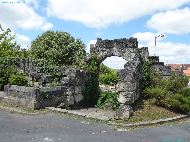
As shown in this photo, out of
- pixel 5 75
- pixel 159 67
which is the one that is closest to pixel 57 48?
pixel 5 75

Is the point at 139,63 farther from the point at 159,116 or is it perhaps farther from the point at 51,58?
the point at 51,58

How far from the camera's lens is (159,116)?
14.5m

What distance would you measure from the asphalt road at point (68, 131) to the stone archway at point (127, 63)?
1.78 metres

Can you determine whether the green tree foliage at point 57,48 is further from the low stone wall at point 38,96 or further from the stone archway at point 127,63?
the low stone wall at point 38,96

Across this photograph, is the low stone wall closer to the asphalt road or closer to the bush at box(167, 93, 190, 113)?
the asphalt road

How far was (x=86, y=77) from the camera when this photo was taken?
17547mm

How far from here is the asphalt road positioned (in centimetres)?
1027

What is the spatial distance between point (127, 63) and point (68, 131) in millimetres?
4939

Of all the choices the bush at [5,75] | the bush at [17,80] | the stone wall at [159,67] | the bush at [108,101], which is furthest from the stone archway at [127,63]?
the bush at [5,75]

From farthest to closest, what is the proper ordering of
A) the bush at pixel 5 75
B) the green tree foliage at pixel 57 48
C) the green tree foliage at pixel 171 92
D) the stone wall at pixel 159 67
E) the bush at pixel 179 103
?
the green tree foliage at pixel 57 48 → the bush at pixel 5 75 → the stone wall at pixel 159 67 → the green tree foliage at pixel 171 92 → the bush at pixel 179 103

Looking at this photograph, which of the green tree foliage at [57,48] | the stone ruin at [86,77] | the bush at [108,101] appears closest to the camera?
the stone ruin at [86,77]

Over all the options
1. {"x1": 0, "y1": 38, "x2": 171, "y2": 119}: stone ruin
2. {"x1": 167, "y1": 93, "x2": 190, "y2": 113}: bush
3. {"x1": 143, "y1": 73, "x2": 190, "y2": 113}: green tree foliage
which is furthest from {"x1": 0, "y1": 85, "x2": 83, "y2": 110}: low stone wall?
{"x1": 167, "y1": 93, "x2": 190, "y2": 113}: bush

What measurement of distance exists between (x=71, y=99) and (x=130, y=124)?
14.3ft

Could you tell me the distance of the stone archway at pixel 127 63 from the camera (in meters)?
14.0
